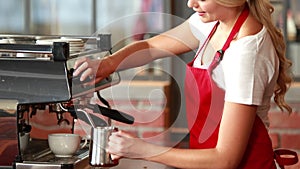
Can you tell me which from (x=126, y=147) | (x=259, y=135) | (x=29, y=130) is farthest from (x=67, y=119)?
(x=259, y=135)

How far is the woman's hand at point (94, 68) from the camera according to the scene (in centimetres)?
175

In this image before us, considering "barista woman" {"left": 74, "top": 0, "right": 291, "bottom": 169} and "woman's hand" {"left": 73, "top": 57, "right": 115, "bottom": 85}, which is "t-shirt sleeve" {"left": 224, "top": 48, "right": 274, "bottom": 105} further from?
"woman's hand" {"left": 73, "top": 57, "right": 115, "bottom": 85}

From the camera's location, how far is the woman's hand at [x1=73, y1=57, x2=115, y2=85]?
175cm

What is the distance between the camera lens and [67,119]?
201cm

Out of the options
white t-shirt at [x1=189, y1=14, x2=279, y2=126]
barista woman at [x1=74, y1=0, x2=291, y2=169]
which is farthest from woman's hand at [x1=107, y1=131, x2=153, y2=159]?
white t-shirt at [x1=189, y1=14, x2=279, y2=126]

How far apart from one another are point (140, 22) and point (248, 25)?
1.72 metres

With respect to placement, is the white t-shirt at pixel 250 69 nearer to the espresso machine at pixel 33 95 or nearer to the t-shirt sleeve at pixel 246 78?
A: the t-shirt sleeve at pixel 246 78

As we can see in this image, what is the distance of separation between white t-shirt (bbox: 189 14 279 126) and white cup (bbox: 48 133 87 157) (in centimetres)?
42

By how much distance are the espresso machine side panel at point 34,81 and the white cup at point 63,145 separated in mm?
A: 180

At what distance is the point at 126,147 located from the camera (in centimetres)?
162

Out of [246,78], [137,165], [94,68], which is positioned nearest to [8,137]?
[94,68]

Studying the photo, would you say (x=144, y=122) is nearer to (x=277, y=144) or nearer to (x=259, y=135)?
(x=277, y=144)

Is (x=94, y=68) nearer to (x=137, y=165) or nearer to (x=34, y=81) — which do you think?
(x=34, y=81)

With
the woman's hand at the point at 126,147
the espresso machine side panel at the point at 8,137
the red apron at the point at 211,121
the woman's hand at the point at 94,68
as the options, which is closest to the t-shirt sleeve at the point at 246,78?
the red apron at the point at 211,121
